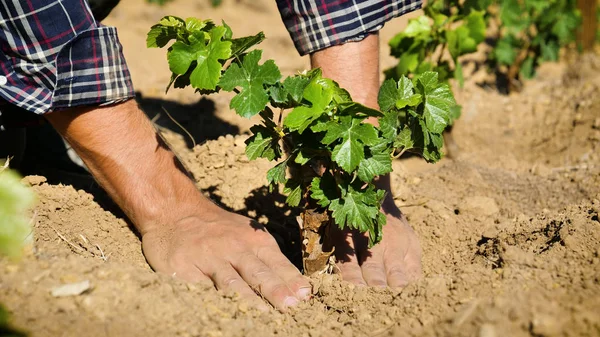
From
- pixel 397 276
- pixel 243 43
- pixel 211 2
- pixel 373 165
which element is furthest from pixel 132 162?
pixel 211 2

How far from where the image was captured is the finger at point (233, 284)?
2018mm

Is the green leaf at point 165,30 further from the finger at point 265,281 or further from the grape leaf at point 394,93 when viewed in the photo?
the finger at point 265,281

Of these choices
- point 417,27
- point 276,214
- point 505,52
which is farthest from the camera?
point 505,52

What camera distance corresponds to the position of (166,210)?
2.31 meters

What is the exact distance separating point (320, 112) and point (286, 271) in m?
0.66

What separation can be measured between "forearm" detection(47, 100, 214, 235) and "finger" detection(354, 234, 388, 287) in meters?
0.60

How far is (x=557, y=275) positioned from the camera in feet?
5.79

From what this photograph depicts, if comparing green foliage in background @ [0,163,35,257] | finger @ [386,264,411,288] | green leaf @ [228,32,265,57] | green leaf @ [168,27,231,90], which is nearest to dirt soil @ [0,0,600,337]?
finger @ [386,264,411,288]

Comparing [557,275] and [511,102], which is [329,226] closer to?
[557,275]

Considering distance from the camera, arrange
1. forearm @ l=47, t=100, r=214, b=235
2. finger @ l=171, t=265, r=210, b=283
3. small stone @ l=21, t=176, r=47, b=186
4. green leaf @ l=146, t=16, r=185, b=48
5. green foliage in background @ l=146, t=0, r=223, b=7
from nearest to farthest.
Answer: green leaf @ l=146, t=16, r=185, b=48 → finger @ l=171, t=265, r=210, b=283 → forearm @ l=47, t=100, r=214, b=235 → small stone @ l=21, t=176, r=47, b=186 → green foliage in background @ l=146, t=0, r=223, b=7

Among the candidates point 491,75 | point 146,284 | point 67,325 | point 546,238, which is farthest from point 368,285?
point 491,75

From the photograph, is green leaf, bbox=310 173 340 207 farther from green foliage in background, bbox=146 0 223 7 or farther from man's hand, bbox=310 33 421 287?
green foliage in background, bbox=146 0 223 7

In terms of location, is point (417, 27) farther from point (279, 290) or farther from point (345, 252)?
point (279, 290)

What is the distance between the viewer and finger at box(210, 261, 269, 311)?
2.02 meters
